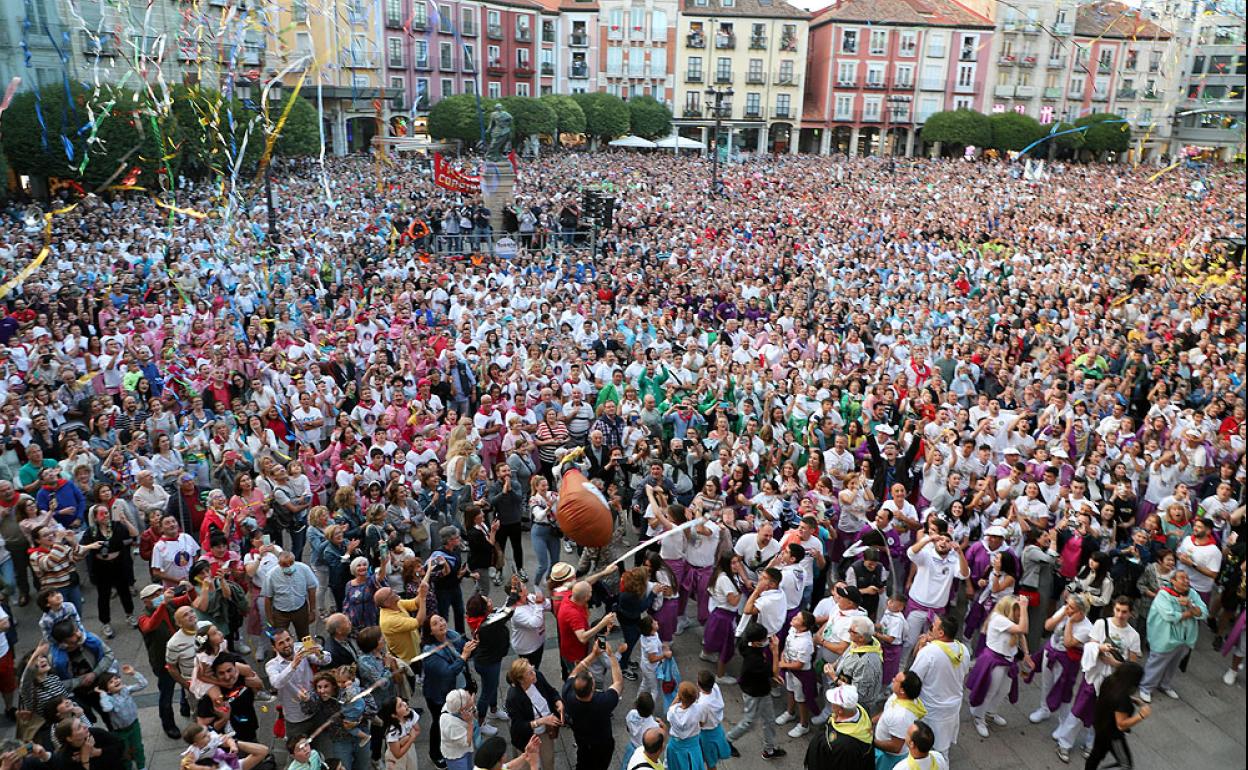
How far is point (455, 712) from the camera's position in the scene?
493 centimetres

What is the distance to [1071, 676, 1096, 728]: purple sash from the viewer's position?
5652 millimetres

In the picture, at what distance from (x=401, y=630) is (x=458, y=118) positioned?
4250cm

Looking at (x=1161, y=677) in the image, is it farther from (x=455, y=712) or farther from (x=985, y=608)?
(x=455, y=712)

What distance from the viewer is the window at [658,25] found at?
5853 centimetres

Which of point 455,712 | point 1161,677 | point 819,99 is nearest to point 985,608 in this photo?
point 1161,677

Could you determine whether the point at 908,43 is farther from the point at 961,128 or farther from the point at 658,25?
the point at 658,25

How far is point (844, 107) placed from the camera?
60625mm

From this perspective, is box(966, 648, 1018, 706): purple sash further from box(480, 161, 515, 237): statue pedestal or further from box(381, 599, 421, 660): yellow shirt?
box(480, 161, 515, 237): statue pedestal

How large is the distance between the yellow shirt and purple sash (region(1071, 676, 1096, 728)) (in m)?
4.41

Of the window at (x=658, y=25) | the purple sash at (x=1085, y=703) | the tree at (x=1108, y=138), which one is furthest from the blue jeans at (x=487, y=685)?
the window at (x=658, y=25)

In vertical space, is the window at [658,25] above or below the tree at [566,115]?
above

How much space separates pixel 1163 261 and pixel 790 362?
454 inches

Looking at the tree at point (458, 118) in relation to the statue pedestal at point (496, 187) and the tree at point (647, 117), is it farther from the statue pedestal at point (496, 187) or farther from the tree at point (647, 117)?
the statue pedestal at point (496, 187)

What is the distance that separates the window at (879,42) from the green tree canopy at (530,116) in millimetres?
25236
